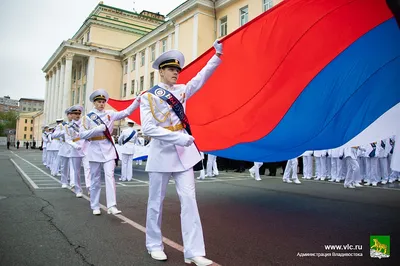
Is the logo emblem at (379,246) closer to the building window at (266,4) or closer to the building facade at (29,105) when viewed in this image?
the building window at (266,4)

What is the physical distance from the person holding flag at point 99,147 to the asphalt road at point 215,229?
14.5 inches

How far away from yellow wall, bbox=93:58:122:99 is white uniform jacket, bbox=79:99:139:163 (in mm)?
43249

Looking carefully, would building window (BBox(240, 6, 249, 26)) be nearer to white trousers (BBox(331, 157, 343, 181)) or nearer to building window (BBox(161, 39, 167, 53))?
building window (BBox(161, 39, 167, 53))

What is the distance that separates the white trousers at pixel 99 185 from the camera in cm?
569

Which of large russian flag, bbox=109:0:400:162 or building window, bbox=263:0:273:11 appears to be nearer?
large russian flag, bbox=109:0:400:162

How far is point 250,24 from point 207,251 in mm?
3230

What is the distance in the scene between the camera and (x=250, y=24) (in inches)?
185

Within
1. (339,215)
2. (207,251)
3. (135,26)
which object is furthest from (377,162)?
(135,26)

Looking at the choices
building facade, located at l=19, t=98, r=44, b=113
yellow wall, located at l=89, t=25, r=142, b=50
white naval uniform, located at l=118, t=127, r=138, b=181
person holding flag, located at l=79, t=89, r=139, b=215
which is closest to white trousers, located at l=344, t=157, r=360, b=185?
person holding flag, located at l=79, t=89, r=139, b=215

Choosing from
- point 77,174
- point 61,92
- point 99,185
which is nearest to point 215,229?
point 99,185

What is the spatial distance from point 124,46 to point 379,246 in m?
51.6

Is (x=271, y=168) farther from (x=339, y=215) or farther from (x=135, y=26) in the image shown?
(x=135, y=26)

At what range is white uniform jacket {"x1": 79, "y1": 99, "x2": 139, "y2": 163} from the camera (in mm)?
5942

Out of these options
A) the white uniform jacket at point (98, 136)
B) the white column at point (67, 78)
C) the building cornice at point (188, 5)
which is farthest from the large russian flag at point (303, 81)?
the white column at point (67, 78)
